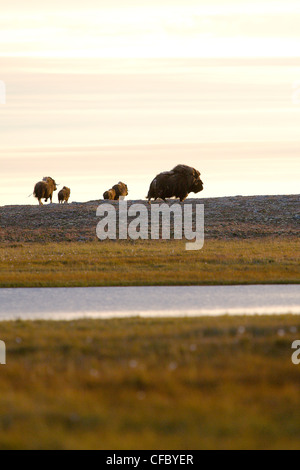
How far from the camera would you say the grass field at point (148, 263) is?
2833 cm

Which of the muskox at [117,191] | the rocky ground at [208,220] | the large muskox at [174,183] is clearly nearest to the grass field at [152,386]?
the rocky ground at [208,220]

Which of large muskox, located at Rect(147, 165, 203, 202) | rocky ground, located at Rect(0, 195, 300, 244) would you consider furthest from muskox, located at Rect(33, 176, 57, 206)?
large muskox, located at Rect(147, 165, 203, 202)

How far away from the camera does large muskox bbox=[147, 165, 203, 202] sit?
188ft

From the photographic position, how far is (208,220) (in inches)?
2085

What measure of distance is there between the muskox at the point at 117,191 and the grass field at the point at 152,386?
7064 cm

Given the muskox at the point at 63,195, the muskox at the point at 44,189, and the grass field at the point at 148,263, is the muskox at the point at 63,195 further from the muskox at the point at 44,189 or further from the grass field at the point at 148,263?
the grass field at the point at 148,263

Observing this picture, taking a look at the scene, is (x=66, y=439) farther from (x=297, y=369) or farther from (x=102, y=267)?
(x=102, y=267)

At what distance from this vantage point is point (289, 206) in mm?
57875

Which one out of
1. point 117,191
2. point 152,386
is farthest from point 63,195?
point 152,386

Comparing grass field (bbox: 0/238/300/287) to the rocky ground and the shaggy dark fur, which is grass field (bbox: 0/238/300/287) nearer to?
the rocky ground

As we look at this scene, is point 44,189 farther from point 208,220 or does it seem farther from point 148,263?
point 148,263

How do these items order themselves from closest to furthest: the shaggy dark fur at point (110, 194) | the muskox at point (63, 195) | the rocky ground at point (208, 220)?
the rocky ground at point (208, 220)
the shaggy dark fur at point (110, 194)
the muskox at point (63, 195)

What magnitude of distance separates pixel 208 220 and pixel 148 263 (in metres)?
19.3
